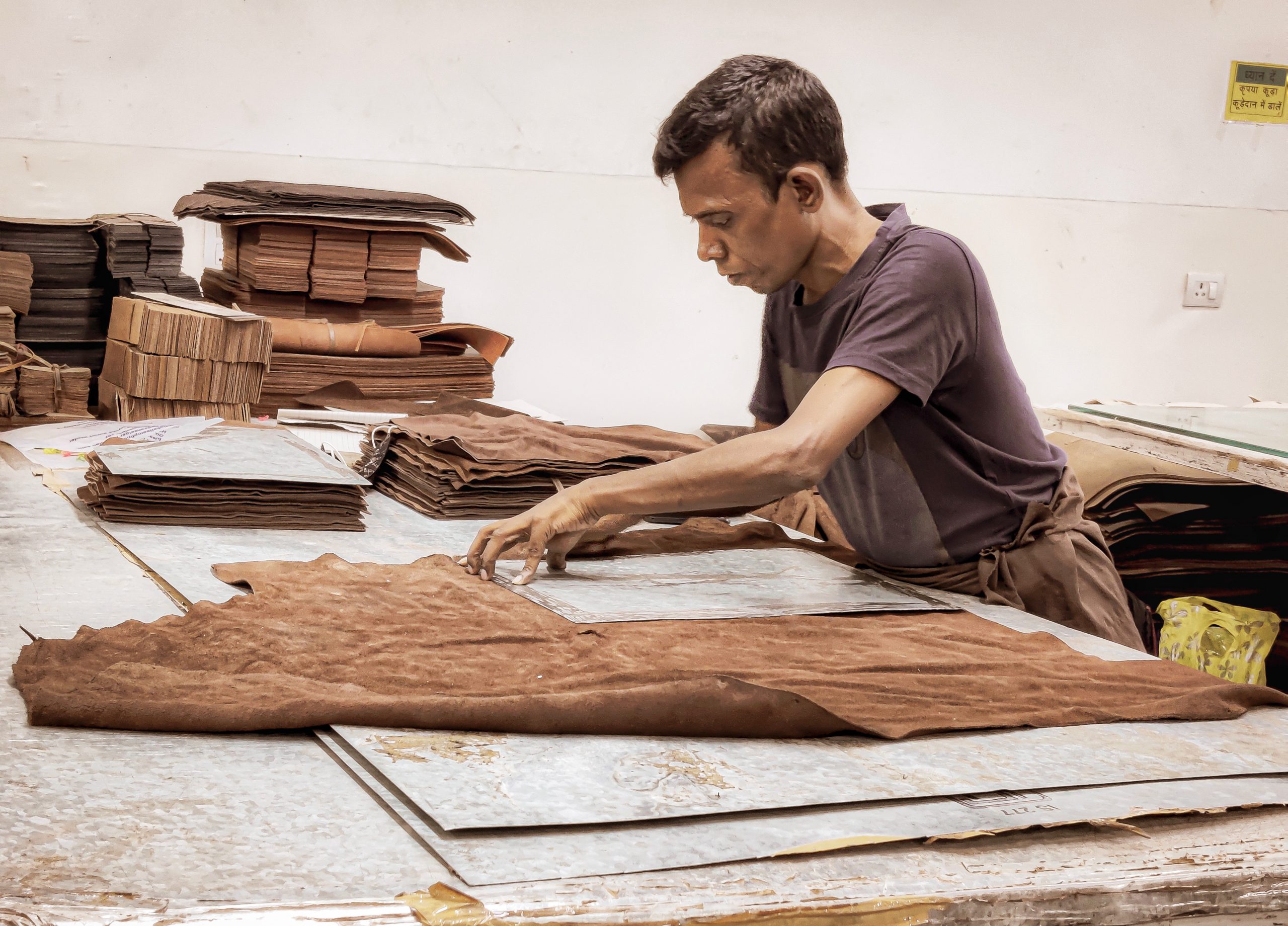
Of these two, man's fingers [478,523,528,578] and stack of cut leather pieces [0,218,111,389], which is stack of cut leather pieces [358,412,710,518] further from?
stack of cut leather pieces [0,218,111,389]

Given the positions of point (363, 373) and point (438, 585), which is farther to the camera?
point (363, 373)

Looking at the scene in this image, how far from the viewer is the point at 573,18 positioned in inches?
168

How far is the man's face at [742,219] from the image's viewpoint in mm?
1759

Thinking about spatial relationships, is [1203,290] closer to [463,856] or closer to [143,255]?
[143,255]

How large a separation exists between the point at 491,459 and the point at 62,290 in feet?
4.63

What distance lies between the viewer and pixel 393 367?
9.81 ft

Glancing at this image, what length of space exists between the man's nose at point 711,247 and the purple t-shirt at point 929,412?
0.16m

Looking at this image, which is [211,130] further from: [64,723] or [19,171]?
[64,723]

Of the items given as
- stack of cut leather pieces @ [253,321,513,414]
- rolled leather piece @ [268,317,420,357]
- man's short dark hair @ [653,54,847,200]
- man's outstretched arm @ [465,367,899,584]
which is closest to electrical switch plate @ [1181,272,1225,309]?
stack of cut leather pieces @ [253,321,513,414]

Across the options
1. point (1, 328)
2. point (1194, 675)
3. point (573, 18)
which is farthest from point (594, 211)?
point (1194, 675)

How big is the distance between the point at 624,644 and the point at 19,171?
3.18 m

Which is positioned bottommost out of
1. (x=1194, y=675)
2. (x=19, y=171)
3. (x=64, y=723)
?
(x=64, y=723)

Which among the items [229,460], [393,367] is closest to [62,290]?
[393,367]

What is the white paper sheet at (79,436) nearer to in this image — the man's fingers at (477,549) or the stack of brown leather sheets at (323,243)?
the stack of brown leather sheets at (323,243)
